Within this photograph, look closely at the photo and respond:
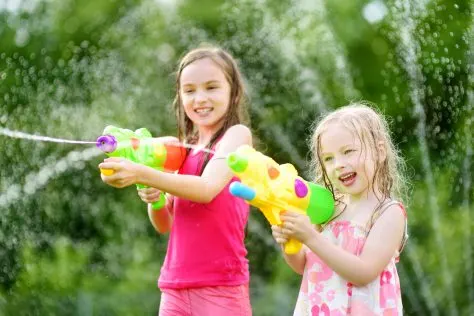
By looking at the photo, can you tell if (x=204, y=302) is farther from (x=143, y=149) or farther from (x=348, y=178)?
(x=348, y=178)

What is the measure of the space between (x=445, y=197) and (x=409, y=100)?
0.62 m

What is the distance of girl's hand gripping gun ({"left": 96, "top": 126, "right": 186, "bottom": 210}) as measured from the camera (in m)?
2.68

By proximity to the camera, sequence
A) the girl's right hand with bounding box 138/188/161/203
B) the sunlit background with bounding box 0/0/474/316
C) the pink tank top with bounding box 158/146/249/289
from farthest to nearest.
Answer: the sunlit background with bounding box 0/0/474/316, the girl's right hand with bounding box 138/188/161/203, the pink tank top with bounding box 158/146/249/289

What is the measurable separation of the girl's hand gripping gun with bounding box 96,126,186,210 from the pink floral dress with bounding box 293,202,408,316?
1.91 ft

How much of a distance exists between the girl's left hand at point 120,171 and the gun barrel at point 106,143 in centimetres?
7

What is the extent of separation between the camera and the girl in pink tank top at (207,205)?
9.02 feet

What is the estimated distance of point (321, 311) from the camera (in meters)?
2.45

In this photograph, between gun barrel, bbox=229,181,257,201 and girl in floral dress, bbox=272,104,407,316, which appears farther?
girl in floral dress, bbox=272,104,407,316

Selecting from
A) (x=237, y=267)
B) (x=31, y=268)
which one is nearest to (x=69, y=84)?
(x=31, y=268)

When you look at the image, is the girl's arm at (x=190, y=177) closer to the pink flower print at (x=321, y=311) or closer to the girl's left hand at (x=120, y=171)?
the girl's left hand at (x=120, y=171)

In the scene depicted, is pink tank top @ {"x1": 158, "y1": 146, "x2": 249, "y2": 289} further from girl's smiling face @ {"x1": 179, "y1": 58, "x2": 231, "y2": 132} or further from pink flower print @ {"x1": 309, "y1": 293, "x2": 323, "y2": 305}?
pink flower print @ {"x1": 309, "y1": 293, "x2": 323, "y2": 305}

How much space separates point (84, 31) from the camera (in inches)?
250

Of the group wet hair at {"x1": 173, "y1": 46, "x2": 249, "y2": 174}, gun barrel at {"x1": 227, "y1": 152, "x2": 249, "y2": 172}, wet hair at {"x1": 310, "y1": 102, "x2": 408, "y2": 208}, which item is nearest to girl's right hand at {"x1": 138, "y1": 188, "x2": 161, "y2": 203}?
wet hair at {"x1": 173, "y1": 46, "x2": 249, "y2": 174}

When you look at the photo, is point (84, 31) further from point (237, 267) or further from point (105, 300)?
point (237, 267)
